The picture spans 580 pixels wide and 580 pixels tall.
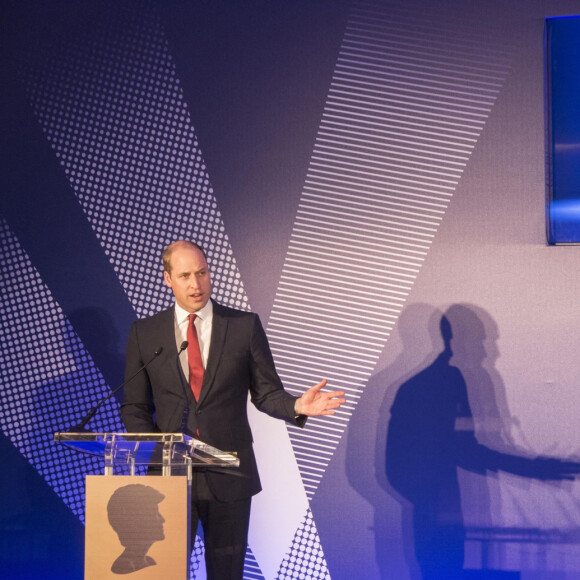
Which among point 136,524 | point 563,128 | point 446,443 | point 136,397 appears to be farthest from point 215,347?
point 563,128

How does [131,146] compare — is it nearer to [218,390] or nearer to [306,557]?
[218,390]

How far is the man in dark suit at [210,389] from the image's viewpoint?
2.70 metres

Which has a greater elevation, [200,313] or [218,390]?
[200,313]

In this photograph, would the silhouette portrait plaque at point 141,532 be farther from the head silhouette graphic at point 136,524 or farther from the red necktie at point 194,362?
the red necktie at point 194,362

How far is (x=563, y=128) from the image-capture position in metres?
3.88

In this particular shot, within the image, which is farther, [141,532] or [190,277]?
[190,277]

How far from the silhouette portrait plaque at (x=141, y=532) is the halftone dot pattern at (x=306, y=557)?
6.11ft

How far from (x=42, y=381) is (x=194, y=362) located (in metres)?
1.83

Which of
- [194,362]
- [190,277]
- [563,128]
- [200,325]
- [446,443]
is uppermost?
[563,128]

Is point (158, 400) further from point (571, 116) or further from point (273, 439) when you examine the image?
point (571, 116)

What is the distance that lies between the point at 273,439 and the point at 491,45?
8.32 ft

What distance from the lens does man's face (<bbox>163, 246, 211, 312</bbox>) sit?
288cm

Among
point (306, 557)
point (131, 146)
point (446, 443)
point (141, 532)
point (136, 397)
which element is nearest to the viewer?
point (141, 532)

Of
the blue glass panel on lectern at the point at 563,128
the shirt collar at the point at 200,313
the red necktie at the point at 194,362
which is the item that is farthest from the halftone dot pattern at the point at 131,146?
the blue glass panel on lectern at the point at 563,128
